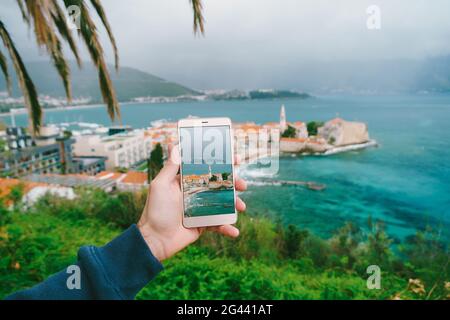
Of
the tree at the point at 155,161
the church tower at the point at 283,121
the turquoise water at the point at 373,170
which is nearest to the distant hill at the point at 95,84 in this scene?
the turquoise water at the point at 373,170

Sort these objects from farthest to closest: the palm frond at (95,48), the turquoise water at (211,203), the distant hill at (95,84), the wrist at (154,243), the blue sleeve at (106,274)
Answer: the distant hill at (95,84) < the palm frond at (95,48) < the turquoise water at (211,203) < the wrist at (154,243) < the blue sleeve at (106,274)

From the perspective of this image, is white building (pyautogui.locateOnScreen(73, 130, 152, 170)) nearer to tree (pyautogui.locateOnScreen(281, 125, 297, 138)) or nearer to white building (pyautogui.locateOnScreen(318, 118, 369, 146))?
tree (pyautogui.locateOnScreen(281, 125, 297, 138))

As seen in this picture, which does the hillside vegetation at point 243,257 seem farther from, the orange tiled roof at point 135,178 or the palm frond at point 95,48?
the palm frond at point 95,48
